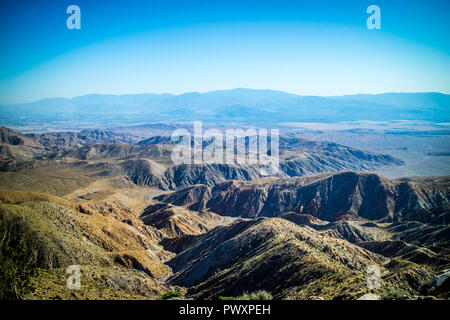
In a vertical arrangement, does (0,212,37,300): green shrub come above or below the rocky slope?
above

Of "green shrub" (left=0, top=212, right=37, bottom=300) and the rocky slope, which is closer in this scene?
"green shrub" (left=0, top=212, right=37, bottom=300)

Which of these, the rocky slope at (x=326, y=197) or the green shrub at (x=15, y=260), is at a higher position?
the green shrub at (x=15, y=260)

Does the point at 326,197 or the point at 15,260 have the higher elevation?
the point at 15,260

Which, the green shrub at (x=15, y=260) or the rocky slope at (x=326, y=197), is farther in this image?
the rocky slope at (x=326, y=197)

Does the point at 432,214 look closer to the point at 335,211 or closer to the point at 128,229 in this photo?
the point at 335,211

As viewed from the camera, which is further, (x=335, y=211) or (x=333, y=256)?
(x=335, y=211)

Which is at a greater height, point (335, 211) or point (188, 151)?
point (188, 151)

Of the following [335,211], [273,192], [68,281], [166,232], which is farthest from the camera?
[273,192]

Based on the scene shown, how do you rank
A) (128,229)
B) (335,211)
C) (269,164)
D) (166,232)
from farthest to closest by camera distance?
(269,164) < (335,211) < (166,232) < (128,229)

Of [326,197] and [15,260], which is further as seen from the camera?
[326,197]
